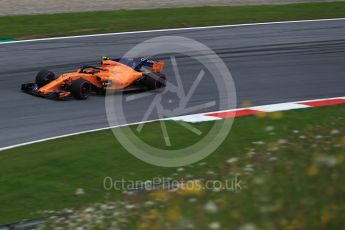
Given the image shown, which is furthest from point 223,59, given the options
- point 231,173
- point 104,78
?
point 231,173

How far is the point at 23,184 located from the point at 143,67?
5200 millimetres

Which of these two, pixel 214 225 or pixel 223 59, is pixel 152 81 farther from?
pixel 214 225

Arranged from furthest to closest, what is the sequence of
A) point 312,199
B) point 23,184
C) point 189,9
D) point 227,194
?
point 189,9 < point 23,184 < point 227,194 < point 312,199

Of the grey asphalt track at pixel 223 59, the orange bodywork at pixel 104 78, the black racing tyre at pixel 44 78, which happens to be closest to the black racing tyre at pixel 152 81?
the orange bodywork at pixel 104 78

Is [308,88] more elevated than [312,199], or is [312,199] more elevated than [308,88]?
[312,199]

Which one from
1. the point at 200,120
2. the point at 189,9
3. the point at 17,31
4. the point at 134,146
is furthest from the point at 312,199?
the point at 189,9

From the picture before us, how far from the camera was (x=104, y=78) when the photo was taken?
495 inches

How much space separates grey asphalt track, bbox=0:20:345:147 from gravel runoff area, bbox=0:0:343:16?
3.69 metres

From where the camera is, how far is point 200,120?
37.3ft

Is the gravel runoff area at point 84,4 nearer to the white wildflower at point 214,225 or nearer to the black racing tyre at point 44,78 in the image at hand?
the black racing tyre at point 44,78

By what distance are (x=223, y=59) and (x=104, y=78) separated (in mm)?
3972

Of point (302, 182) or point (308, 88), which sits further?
point (308, 88)

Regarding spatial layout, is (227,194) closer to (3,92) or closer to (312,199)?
(312,199)

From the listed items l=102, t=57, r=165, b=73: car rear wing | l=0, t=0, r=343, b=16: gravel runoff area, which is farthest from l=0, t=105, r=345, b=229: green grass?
l=0, t=0, r=343, b=16: gravel runoff area
